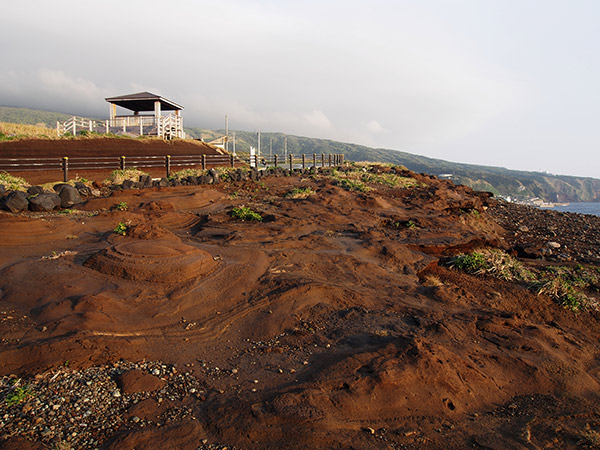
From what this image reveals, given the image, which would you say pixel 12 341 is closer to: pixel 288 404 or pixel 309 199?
pixel 288 404

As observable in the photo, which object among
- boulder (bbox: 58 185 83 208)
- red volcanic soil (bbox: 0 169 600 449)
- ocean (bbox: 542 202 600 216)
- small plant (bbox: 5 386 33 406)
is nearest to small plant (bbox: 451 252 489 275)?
red volcanic soil (bbox: 0 169 600 449)

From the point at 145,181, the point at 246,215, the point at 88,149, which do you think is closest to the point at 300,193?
the point at 246,215

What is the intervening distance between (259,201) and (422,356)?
35.6ft

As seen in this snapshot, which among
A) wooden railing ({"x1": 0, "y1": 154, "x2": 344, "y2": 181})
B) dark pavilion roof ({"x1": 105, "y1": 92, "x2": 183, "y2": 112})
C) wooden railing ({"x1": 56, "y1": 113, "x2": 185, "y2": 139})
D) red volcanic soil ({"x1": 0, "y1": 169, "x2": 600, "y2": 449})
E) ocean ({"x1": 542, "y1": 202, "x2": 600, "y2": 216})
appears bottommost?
ocean ({"x1": 542, "y1": 202, "x2": 600, "y2": 216})

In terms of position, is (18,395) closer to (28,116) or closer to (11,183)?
(11,183)

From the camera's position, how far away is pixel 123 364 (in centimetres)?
430

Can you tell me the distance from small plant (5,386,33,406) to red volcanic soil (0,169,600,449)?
0.05ft

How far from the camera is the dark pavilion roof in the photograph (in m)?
31.7

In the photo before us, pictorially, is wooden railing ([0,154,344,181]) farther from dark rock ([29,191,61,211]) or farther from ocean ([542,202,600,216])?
ocean ([542,202,600,216])

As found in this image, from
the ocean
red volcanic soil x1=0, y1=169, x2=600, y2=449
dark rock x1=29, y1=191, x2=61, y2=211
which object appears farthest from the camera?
the ocean

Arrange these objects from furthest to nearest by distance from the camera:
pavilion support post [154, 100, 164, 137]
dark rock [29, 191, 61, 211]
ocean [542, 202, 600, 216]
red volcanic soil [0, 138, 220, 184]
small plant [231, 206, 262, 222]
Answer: ocean [542, 202, 600, 216]
pavilion support post [154, 100, 164, 137]
red volcanic soil [0, 138, 220, 184]
dark rock [29, 191, 61, 211]
small plant [231, 206, 262, 222]

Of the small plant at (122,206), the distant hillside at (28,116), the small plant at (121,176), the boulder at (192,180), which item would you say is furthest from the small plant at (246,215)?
the distant hillside at (28,116)

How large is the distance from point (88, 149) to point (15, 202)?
14.7 m

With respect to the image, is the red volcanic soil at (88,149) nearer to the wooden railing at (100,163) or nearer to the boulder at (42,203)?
the wooden railing at (100,163)
